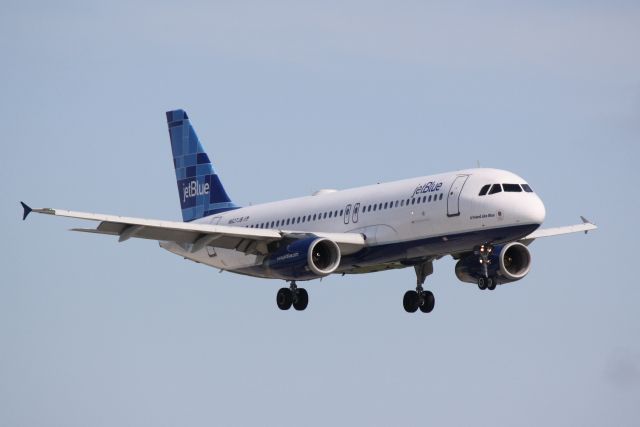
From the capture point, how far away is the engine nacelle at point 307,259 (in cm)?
6219

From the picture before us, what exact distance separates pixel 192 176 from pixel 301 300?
13270 millimetres

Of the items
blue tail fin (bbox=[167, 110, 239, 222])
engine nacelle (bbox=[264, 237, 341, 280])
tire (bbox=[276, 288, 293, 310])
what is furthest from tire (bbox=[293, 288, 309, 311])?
blue tail fin (bbox=[167, 110, 239, 222])

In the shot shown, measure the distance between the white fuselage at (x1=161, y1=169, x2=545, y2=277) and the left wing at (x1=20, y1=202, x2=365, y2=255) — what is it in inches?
26.2

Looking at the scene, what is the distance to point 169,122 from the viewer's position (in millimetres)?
79875

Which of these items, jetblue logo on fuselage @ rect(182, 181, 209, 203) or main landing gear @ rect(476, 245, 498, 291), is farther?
jetblue logo on fuselage @ rect(182, 181, 209, 203)

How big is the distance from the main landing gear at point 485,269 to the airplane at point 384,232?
0.06 metres

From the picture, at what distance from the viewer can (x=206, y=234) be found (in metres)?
63.8

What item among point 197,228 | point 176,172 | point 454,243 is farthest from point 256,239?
point 176,172

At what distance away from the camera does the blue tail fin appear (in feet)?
246

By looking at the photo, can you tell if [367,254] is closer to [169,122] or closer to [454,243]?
[454,243]

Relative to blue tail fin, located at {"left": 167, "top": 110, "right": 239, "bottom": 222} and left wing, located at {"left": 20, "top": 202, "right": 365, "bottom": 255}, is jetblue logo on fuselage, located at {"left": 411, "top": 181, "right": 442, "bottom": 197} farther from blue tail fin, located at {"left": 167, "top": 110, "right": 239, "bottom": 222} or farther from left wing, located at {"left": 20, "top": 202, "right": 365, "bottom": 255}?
blue tail fin, located at {"left": 167, "top": 110, "right": 239, "bottom": 222}

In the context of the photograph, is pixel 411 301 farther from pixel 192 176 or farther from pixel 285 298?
pixel 192 176

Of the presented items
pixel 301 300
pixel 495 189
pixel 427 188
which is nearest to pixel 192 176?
pixel 301 300

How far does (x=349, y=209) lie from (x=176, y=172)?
51.5 ft
